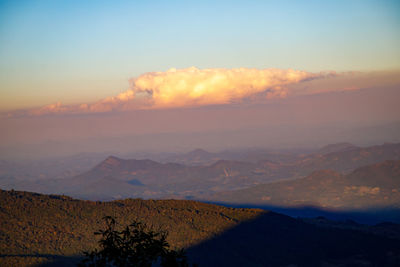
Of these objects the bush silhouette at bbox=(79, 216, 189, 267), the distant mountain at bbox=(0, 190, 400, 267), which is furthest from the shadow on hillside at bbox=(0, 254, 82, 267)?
the bush silhouette at bbox=(79, 216, 189, 267)

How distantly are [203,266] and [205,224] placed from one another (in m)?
26.2

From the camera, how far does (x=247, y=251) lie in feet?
563

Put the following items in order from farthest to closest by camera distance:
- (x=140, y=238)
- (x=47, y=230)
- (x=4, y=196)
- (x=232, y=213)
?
1. (x=232, y=213)
2. (x=4, y=196)
3. (x=47, y=230)
4. (x=140, y=238)

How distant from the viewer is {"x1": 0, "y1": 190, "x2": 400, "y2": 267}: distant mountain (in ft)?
461

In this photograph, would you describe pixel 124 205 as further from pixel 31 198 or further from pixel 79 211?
pixel 31 198

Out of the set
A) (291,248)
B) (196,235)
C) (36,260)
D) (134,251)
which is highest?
(134,251)

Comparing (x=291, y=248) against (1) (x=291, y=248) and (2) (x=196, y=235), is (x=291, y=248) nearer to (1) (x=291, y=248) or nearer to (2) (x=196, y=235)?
(1) (x=291, y=248)

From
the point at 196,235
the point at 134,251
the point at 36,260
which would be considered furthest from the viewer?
the point at 196,235

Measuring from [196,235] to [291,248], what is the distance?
Result: 4273cm

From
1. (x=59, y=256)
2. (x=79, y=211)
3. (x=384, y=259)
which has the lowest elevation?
(x=384, y=259)

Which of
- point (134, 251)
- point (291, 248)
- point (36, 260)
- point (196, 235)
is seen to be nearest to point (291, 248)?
point (291, 248)

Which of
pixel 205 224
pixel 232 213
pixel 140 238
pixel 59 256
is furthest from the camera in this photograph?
pixel 232 213

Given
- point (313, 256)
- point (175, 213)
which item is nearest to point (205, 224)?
point (175, 213)

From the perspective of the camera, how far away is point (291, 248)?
586ft
